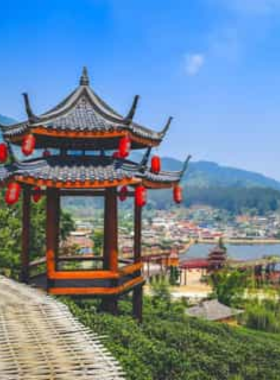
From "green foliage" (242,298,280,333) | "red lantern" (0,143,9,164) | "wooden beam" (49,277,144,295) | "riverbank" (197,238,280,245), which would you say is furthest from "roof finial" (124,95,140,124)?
"riverbank" (197,238,280,245)

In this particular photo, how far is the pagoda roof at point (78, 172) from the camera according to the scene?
34.3 ft

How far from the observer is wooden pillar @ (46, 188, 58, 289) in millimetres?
10780

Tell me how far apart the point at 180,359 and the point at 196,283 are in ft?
177

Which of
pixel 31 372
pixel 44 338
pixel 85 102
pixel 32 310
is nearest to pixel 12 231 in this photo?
pixel 85 102

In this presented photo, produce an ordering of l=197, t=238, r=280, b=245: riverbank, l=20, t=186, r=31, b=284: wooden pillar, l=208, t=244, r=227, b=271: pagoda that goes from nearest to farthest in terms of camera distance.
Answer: l=20, t=186, r=31, b=284: wooden pillar
l=208, t=244, r=227, b=271: pagoda
l=197, t=238, r=280, b=245: riverbank

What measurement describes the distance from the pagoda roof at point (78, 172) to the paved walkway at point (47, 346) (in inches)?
95.7

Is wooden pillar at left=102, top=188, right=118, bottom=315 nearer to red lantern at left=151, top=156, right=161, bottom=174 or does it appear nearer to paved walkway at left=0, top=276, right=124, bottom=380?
red lantern at left=151, top=156, right=161, bottom=174

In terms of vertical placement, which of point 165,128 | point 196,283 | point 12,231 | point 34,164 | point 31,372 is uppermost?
point 165,128

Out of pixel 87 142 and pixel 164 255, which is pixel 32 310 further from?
pixel 164 255

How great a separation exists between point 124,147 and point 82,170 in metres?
0.99

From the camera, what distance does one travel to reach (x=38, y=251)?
19000mm

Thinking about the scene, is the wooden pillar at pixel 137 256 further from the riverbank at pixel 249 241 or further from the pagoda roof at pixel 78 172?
the riverbank at pixel 249 241

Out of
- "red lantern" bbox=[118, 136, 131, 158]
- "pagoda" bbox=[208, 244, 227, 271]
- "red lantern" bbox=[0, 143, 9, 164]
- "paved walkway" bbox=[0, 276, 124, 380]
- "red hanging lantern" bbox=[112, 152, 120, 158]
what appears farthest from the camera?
"pagoda" bbox=[208, 244, 227, 271]

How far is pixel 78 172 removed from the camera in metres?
10.8
